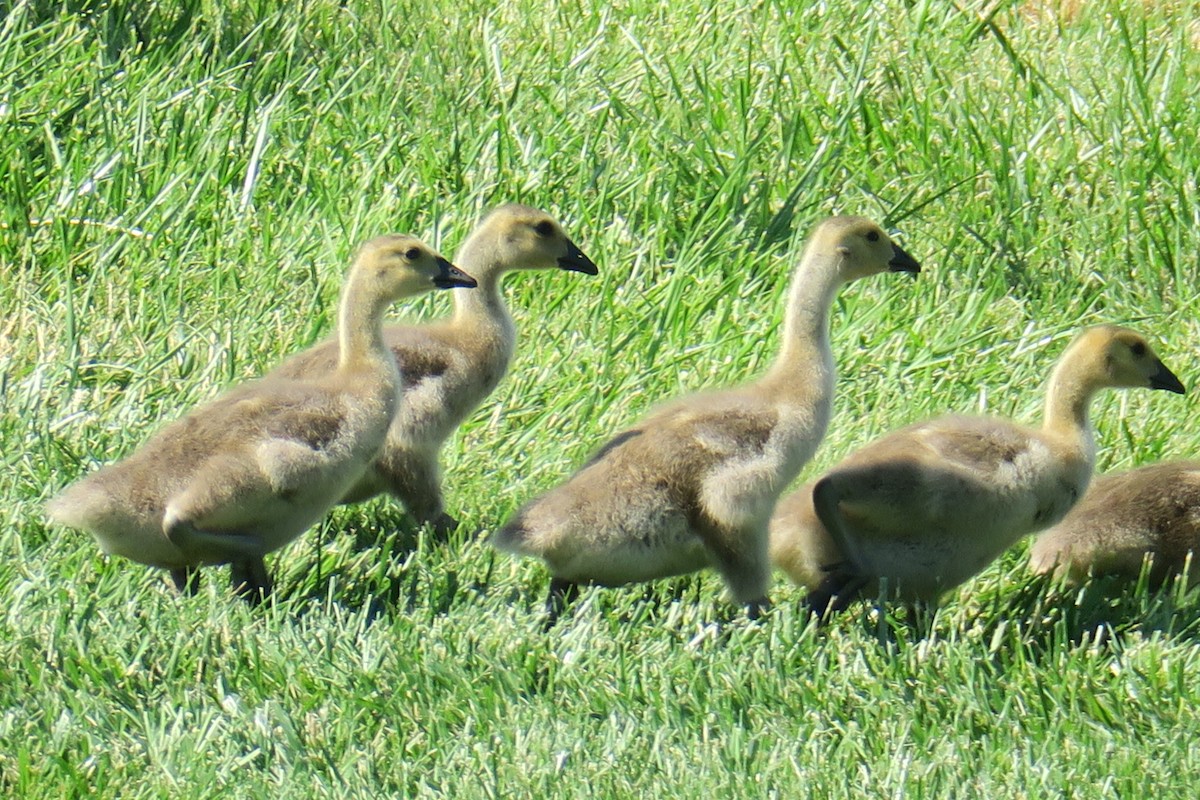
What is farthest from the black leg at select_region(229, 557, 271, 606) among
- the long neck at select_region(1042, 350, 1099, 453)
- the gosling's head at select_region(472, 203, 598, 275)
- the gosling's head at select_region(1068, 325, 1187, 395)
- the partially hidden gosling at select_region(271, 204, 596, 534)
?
the gosling's head at select_region(1068, 325, 1187, 395)

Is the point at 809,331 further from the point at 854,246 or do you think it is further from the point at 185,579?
the point at 185,579

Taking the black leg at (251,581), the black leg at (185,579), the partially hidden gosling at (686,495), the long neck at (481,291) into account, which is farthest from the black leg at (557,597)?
the long neck at (481,291)

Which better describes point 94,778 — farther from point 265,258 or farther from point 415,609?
point 265,258

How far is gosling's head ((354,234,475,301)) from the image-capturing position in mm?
5707

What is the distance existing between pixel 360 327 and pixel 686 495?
3.63 ft

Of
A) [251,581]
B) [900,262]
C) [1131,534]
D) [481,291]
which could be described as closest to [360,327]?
[251,581]

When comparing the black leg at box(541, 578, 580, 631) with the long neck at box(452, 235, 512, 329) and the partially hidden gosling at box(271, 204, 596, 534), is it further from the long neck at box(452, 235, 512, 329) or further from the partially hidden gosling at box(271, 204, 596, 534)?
the long neck at box(452, 235, 512, 329)

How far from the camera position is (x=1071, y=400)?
18.6 ft

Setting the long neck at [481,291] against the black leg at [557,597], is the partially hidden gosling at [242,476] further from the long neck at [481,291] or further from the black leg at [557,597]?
the long neck at [481,291]

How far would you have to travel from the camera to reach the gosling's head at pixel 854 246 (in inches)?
230

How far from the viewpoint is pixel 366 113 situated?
8328 millimetres

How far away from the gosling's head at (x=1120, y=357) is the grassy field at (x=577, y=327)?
0.64m

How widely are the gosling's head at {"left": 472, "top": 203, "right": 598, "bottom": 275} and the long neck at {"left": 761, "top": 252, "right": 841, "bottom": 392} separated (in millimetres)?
1061

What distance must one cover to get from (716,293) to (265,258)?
179cm
